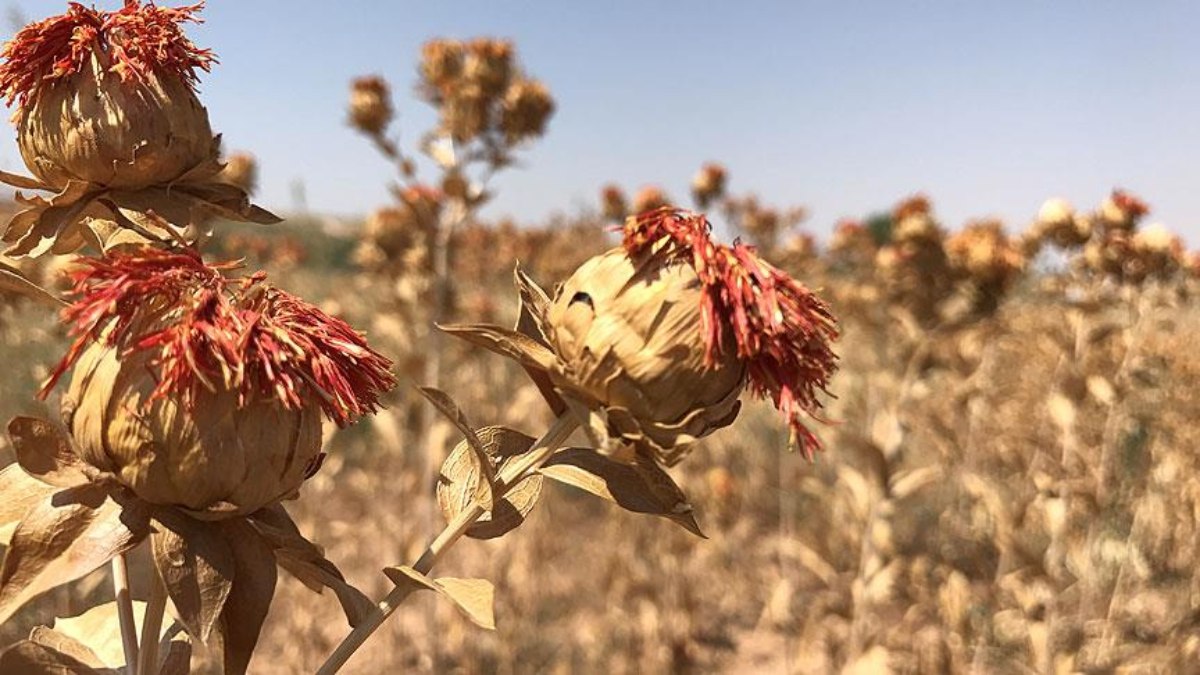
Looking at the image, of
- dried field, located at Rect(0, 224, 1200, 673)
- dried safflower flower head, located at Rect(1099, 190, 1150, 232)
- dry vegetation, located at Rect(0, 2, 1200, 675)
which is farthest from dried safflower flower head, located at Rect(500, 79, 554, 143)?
dried safflower flower head, located at Rect(1099, 190, 1150, 232)

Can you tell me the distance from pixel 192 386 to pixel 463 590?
39 centimetres

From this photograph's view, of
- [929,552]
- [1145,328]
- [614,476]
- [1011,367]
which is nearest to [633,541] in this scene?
[929,552]

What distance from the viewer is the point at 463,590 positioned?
3.68ft

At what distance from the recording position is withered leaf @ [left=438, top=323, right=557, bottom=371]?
3.63 feet

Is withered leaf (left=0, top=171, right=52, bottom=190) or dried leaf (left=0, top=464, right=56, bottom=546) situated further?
withered leaf (left=0, top=171, right=52, bottom=190)

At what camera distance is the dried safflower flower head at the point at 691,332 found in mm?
1146

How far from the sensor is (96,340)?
1102 millimetres

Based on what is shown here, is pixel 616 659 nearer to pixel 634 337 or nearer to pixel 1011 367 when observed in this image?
pixel 634 337

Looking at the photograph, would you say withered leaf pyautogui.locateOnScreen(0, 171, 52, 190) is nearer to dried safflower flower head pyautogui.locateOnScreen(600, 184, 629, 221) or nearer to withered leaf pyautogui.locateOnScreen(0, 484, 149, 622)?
withered leaf pyautogui.locateOnScreen(0, 484, 149, 622)

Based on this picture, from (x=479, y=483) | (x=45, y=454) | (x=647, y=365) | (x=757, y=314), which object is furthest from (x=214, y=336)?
(x=757, y=314)

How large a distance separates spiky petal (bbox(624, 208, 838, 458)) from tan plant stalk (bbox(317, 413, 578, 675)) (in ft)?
0.76

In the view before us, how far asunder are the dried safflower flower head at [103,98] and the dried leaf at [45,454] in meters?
0.43

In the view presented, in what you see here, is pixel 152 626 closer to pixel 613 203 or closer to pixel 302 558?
pixel 302 558

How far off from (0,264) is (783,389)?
40.2 inches
